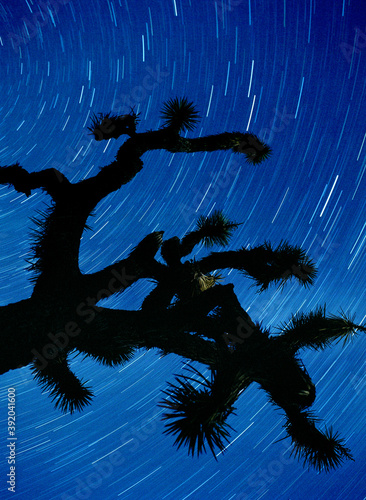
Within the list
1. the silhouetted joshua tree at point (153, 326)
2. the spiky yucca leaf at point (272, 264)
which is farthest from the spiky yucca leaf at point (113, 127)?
the spiky yucca leaf at point (272, 264)

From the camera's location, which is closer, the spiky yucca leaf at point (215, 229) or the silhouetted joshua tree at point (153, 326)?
the silhouetted joshua tree at point (153, 326)

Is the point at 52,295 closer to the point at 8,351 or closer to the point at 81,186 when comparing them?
the point at 8,351

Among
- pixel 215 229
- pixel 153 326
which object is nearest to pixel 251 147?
pixel 215 229

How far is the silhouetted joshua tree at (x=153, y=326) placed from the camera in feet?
10.5

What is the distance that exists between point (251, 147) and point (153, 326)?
12.3ft

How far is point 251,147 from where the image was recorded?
19.4 feet

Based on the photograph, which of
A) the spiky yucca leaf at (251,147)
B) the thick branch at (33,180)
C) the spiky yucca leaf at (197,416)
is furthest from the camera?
the spiky yucca leaf at (251,147)

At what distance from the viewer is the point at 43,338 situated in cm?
335

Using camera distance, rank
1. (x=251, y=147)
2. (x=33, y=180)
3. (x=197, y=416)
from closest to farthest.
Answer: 1. (x=197, y=416)
2. (x=33, y=180)
3. (x=251, y=147)

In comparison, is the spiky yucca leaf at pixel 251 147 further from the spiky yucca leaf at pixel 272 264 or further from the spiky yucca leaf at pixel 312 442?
the spiky yucca leaf at pixel 312 442

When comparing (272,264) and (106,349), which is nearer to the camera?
(106,349)

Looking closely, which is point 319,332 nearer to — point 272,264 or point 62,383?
point 272,264

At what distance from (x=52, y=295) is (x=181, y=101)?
3.84 meters

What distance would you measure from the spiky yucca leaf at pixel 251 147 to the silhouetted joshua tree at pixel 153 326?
1553mm
